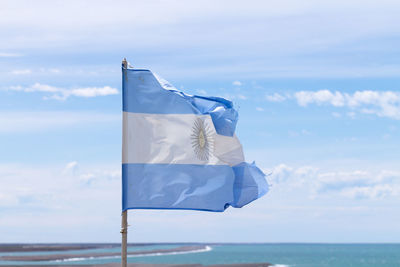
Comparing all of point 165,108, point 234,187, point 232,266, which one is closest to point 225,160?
point 234,187

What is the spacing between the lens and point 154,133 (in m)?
15.5

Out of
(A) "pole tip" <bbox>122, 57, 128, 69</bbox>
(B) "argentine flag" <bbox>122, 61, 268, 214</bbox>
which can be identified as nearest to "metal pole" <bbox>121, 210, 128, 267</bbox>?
(B) "argentine flag" <bbox>122, 61, 268, 214</bbox>

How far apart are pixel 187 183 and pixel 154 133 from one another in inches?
48.0

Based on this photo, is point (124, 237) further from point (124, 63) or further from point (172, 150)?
point (124, 63)

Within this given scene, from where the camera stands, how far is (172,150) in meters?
15.5

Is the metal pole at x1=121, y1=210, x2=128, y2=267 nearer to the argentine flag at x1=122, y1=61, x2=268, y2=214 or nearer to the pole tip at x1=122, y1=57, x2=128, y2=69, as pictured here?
the argentine flag at x1=122, y1=61, x2=268, y2=214

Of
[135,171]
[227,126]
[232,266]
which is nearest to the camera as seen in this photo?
[135,171]

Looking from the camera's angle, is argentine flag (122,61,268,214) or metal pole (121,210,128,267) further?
argentine flag (122,61,268,214)

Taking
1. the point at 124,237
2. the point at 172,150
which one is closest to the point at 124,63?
the point at 172,150

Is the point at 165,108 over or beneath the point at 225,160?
over

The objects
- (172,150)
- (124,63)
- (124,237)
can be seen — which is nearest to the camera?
(124,237)

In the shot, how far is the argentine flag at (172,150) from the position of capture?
15.3 metres

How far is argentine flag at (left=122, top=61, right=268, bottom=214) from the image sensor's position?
15297mm

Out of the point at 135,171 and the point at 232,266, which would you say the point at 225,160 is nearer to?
the point at 135,171
